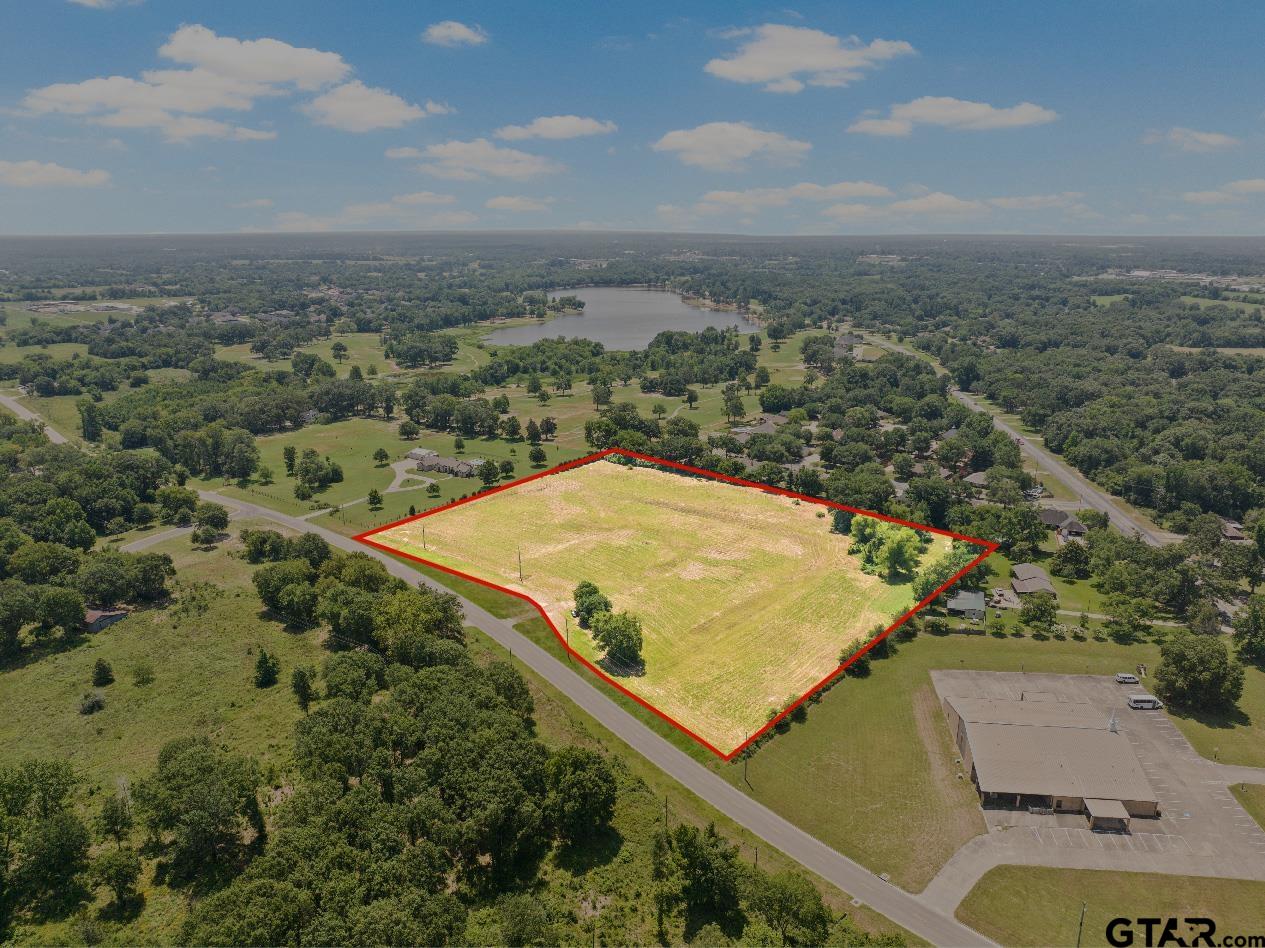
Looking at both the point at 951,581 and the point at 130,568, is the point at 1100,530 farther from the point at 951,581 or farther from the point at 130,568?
the point at 130,568

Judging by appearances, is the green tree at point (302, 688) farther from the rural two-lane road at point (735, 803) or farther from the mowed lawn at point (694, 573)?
the mowed lawn at point (694, 573)

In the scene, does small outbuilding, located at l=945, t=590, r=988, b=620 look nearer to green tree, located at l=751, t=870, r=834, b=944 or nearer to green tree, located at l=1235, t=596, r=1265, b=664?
green tree, located at l=1235, t=596, r=1265, b=664

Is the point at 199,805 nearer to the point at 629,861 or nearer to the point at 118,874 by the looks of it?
the point at 118,874

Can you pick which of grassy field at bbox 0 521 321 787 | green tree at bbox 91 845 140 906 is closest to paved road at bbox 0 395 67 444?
grassy field at bbox 0 521 321 787

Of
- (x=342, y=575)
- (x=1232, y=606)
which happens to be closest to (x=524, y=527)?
(x=342, y=575)

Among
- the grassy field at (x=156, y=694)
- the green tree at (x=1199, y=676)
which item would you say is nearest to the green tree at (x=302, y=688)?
the grassy field at (x=156, y=694)
